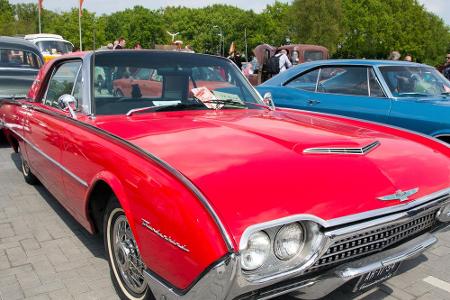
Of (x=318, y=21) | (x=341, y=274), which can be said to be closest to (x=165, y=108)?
(x=341, y=274)

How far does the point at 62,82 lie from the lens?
3.94 metres

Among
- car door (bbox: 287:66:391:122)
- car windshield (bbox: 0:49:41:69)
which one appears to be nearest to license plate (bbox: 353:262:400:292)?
car door (bbox: 287:66:391:122)

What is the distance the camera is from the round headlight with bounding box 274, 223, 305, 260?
1877mm

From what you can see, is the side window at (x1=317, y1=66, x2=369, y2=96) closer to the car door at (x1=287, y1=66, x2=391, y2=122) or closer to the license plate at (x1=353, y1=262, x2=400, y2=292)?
the car door at (x1=287, y1=66, x2=391, y2=122)

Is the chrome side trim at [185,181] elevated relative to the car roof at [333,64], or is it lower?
lower

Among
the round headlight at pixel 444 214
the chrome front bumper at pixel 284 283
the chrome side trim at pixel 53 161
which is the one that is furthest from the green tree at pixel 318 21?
the chrome front bumper at pixel 284 283

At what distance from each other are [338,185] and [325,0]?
176 ft

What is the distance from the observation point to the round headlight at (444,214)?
2520mm

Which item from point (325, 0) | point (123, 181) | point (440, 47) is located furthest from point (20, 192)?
point (440, 47)

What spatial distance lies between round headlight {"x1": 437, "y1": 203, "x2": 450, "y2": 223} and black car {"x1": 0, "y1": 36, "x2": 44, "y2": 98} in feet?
22.0

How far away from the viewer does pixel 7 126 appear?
5188 mm

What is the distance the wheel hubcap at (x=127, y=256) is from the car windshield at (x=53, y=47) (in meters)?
17.2

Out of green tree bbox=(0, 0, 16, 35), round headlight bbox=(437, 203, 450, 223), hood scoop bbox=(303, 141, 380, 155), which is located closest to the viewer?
hood scoop bbox=(303, 141, 380, 155)

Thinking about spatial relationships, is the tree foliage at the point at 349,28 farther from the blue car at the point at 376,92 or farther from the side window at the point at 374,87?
the side window at the point at 374,87
